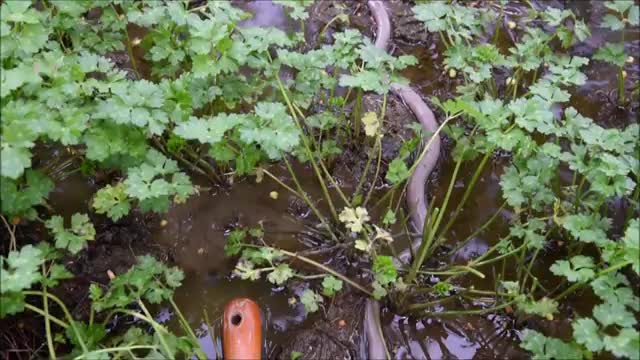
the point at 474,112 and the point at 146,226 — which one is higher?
the point at 474,112

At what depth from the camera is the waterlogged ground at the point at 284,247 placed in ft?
8.84

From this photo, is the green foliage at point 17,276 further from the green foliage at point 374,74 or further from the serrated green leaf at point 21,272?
the green foliage at point 374,74

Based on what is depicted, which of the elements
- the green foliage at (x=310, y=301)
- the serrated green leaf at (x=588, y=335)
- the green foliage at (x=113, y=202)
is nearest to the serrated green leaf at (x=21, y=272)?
the green foliage at (x=113, y=202)

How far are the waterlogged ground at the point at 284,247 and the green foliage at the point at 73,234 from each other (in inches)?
14.1

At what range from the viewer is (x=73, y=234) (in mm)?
2480

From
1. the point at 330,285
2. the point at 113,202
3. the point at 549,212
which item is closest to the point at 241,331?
the point at 330,285

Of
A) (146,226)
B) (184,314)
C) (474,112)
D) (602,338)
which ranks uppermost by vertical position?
(474,112)

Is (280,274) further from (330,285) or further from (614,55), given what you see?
(614,55)

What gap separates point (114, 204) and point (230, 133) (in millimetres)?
578

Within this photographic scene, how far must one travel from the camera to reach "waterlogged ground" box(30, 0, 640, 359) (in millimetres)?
2695

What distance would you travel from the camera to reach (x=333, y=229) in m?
2.93

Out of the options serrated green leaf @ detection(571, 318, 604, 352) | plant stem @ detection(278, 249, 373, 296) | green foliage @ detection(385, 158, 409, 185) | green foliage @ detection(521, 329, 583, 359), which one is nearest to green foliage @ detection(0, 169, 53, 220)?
plant stem @ detection(278, 249, 373, 296)

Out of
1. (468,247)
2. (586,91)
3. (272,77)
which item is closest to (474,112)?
(468,247)

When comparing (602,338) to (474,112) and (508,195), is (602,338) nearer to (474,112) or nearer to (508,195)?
(508,195)
